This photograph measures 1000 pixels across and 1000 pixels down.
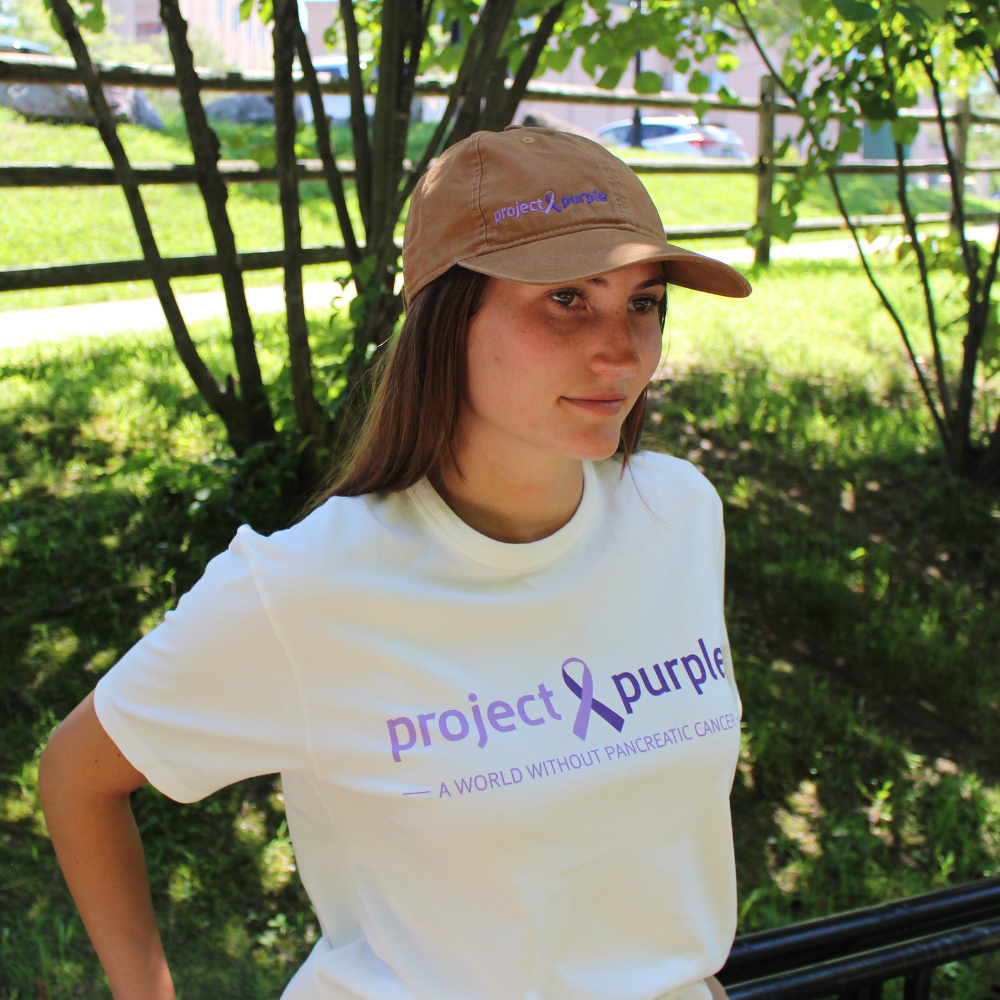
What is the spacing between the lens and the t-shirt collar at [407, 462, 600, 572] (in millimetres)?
1436

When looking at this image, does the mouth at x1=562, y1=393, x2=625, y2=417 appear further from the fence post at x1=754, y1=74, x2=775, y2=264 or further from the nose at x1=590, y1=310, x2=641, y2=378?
the fence post at x1=754, y1=74, x2=775, y2=264

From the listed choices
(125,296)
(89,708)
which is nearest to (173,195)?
(125,296)

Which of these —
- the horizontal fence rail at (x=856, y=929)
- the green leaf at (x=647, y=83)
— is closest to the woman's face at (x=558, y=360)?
the horizontal fence rail at (x=856, y=929)

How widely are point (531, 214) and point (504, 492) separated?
40 cm

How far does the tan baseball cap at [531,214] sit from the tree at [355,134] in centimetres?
188

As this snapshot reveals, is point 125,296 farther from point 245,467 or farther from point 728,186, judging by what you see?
point 728,186

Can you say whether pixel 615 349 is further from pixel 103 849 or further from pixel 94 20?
pixel 94 20

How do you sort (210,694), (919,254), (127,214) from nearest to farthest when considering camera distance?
1. (210,694)
2. (919,254)
3. (127,214)

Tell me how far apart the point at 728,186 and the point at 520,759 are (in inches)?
603

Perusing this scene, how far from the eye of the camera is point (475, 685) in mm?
1338

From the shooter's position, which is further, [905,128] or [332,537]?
[905,128]

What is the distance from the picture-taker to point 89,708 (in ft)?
4.41

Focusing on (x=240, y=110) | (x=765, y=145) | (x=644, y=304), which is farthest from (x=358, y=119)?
(x=240, y=110)

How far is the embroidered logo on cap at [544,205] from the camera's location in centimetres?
135
